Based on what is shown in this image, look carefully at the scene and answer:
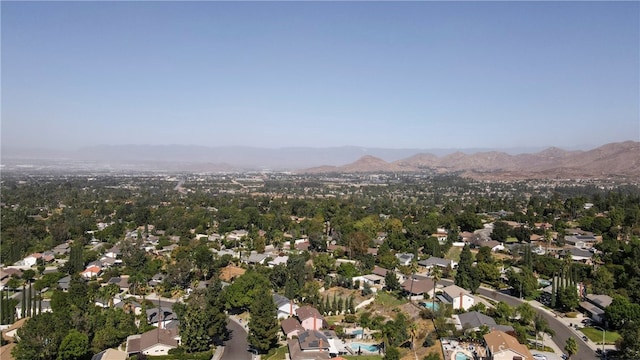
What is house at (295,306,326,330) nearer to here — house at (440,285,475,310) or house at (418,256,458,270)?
house at (440,285,475,310)

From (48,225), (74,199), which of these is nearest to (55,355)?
(48,225)

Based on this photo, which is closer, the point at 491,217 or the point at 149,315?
the point at 149,315

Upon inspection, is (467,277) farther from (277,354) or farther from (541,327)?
(277,354)

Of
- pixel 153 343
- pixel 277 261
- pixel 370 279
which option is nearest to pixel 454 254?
pixel 370 279

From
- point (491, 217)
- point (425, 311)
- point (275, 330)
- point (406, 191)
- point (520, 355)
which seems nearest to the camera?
point (520, 355)

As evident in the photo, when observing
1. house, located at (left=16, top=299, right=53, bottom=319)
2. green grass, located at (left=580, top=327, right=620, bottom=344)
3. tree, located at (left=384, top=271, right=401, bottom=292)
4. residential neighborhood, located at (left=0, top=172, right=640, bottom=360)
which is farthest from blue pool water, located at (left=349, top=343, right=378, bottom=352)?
house, located at (left=16, top=299, right=53, bottom=319)

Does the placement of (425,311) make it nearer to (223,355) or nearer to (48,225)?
(223,355)

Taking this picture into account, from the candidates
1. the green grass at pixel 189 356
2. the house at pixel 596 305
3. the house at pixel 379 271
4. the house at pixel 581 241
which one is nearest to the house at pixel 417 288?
the house at pixel 379 271

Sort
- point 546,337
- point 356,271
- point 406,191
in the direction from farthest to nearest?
point 406,191 → point 356,271 → point 546,337
